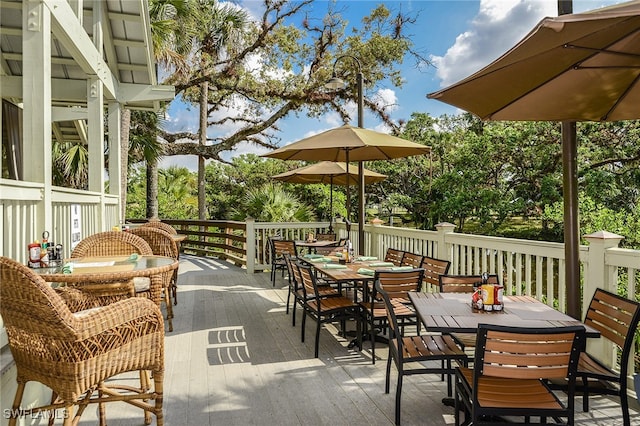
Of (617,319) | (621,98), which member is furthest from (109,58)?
(617,319)

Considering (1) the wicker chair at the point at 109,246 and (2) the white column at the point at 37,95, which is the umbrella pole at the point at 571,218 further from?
(2) the white column at the point at 37,95

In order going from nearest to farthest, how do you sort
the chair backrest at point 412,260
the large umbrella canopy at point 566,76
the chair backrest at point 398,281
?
the large umbrella canopy at point 566,76 < the chair backrest at point 398,281 < the chair backrest at point 412,260

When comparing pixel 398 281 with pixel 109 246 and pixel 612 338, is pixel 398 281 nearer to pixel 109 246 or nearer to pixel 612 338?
pixel 612 338

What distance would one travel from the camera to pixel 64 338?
200cm

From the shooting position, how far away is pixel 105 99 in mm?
6820

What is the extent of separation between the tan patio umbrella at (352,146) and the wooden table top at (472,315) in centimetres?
251

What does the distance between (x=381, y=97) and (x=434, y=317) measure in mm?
14398

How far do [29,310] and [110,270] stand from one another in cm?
92

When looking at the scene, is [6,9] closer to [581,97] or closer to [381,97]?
[581,97]

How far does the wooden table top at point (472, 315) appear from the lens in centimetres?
236

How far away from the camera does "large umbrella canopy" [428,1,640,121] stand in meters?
1.86

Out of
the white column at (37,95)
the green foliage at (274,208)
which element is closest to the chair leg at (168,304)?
the white column at (37,95)

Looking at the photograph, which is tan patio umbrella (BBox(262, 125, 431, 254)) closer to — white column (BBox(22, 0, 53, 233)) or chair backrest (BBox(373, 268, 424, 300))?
chair backrest (BBox(373, 268, 424, 300))

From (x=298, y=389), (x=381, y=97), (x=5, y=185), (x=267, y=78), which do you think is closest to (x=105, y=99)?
(x=5, y=185)
